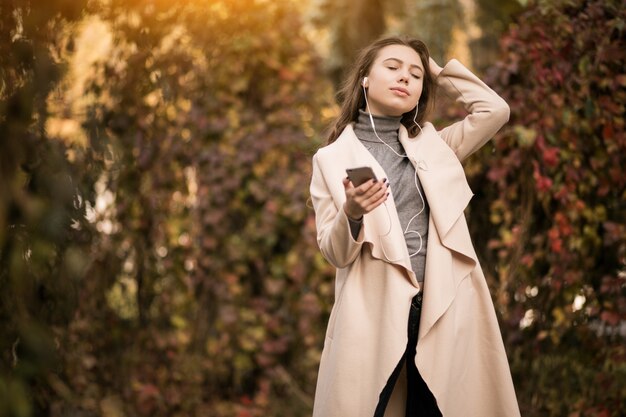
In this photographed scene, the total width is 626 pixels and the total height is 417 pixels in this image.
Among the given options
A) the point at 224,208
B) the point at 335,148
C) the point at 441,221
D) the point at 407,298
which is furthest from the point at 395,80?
the point at 224,208

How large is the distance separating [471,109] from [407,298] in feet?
2.16

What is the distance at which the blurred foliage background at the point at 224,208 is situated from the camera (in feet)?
9.05

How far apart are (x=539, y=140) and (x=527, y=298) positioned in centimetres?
75

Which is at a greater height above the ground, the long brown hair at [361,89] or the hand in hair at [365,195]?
the long brown hair at [361,89]

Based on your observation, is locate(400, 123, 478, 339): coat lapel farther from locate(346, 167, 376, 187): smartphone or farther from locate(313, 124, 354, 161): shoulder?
locate(346, 167, 376, 187): smartphone

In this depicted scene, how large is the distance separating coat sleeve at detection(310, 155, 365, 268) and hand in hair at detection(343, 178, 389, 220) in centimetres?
7

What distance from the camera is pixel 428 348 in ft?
7.35

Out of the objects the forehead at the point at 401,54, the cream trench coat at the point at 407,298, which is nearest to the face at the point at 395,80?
the forehead at the point at 401,54

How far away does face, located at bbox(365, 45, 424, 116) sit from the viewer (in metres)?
2.36

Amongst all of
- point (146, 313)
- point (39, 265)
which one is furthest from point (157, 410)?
point (39, 265)

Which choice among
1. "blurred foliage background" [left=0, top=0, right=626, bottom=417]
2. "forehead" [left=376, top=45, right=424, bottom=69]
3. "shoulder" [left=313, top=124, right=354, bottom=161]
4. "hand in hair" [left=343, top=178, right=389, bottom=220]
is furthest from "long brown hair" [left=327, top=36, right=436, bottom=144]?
"blurred foliage background" [left=0, top=0, right=626, bottom=417]

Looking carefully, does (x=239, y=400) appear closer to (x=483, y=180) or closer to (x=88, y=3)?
(x=483, y=180)

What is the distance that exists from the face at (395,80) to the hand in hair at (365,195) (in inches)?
16.1

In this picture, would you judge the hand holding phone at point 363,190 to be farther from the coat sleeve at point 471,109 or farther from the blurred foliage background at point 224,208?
the blurred foliage background at point 224,208
